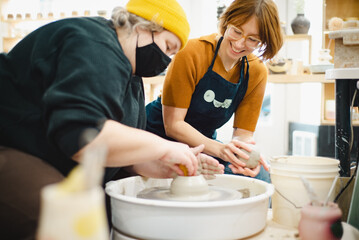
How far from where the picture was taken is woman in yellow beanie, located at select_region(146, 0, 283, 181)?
1766mm

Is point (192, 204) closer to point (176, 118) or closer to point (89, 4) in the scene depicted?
point (176, 118)

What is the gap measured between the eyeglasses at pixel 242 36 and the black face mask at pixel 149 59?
55cm

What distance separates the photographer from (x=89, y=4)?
17.7 ft

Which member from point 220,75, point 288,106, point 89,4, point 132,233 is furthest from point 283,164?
point 89,4

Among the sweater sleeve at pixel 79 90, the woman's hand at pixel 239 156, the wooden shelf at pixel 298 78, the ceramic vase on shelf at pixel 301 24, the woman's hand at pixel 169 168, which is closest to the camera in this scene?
the sweater sleeve at pixel 79 90

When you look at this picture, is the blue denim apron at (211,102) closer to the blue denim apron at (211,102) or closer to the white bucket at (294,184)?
the blue denim apron at (211,102)

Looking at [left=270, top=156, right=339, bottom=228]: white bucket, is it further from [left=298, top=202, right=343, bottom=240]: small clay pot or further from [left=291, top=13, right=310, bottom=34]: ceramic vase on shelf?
[left=291, top=13, right=310, bottom=34]: ceramic vase on shelf

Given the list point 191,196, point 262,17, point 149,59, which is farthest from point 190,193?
point 262,17

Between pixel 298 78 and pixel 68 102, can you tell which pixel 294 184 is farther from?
pixel 298 78

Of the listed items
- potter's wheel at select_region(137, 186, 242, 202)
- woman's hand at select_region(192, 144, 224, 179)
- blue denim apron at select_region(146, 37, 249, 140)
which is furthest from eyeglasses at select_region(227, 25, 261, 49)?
potter's wheel at select_region(137, 186, 242, 202)

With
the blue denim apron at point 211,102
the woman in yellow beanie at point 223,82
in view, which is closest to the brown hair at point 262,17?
the woman in yellow beanie at point 223,82

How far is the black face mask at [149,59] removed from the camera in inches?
51.0

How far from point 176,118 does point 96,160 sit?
1358mm

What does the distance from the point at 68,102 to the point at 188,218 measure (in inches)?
18.7
